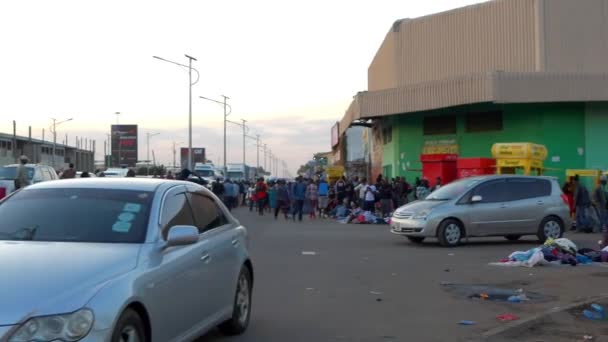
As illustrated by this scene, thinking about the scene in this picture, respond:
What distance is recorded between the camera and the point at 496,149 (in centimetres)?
2678

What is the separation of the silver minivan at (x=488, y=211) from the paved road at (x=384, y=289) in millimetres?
427

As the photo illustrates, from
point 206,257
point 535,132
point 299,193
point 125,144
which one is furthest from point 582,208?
point 125,144

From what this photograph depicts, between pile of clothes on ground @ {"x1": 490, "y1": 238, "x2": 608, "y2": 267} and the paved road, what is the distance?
0.38 meters

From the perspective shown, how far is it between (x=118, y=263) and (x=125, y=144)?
8720 cm

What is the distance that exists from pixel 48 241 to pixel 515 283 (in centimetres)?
808

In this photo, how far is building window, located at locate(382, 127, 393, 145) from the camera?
42.7 metres

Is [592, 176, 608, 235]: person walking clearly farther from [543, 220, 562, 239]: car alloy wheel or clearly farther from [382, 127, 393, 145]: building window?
[382, 127, 393, 145]: building window

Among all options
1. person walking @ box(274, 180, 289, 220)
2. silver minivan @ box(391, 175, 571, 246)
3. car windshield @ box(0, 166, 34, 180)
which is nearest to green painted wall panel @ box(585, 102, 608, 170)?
person walking @ box(274, 180, 289, 220)

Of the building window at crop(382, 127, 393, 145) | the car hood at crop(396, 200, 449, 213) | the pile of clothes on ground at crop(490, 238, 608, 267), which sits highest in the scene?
the building window at crop(382, 127, 393, 145)

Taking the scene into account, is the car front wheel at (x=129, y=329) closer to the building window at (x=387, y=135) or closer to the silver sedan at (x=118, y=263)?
the silver sedan at (x=118, y=263)

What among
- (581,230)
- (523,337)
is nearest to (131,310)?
(523,337)

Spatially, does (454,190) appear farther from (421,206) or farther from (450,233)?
(450,233)

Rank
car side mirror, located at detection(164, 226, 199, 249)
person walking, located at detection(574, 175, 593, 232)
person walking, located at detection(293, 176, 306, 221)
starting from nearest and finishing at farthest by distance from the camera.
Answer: car side mirror, located at detection(164, 226, 199, 249) → person walking, located at detection(574, 175, 593, 232) → person walking, located at detection(293, 176, 306, 221)

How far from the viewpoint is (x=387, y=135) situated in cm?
4412
